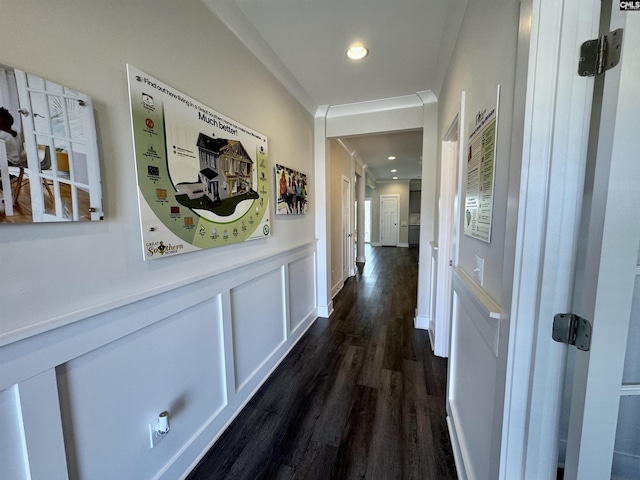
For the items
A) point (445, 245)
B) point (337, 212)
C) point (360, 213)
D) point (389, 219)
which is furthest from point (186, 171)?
point (389, 219)

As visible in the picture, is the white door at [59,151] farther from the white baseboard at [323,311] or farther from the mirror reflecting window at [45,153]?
the white baseboard at [323,311]

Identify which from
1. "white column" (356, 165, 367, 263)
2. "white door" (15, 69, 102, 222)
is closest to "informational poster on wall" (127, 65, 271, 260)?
"white door" (15, 69, 102, 222)

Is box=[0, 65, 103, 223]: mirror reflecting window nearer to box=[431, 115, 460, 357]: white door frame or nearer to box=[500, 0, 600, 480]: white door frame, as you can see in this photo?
box=[500, 0, 600, 480]: white door frame

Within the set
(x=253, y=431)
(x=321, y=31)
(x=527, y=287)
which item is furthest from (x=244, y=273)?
(x=321, y=31)

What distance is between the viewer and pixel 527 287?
77 cm

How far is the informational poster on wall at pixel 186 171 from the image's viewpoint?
3.52 feet

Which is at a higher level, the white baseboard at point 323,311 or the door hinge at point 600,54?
the door hinge at point 600,54

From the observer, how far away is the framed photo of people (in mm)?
2230

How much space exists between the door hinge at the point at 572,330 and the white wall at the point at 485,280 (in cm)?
12

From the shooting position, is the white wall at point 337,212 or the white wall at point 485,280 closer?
the white wall at point 485,280

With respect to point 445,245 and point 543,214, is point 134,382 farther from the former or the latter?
point 445,245

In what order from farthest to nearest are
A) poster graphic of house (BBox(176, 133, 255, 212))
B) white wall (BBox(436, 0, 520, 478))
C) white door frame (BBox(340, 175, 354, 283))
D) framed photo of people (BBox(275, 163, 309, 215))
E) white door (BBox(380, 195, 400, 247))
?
1. white door (BBox(380, 195, 400, 247))
2. white door frame (BBox(340, 175, 354, 283))
3. framed photo of people (BBox(275, 163, 309, 215))
4. poster graphic of house (BBox(176, 133, 255, 212))
5. white wall (BBox(436, 0, 520, 478))

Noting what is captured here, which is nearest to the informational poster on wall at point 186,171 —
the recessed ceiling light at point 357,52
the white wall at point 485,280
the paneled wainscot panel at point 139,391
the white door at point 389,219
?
the paneled wainscot panel at point 139,391

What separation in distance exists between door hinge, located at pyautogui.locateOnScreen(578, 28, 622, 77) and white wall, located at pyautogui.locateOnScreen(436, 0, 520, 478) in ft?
0.61
